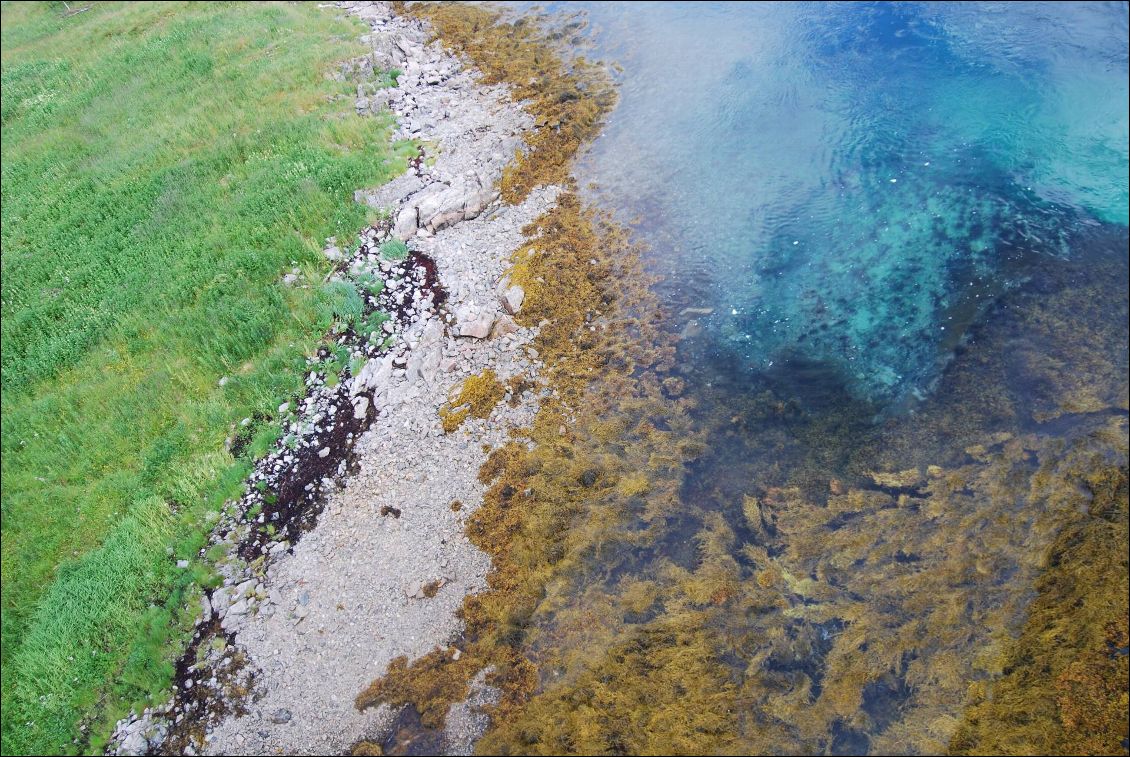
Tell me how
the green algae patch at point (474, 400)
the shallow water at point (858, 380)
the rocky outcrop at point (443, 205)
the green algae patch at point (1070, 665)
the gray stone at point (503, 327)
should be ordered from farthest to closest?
1. the rocky outcrop at point (443, 205)
2. the gray stone at point (503, 327)
3. the green algae patch at point (474, 400)
4. the shallow water at point (858, 380)
5. the green algae patch at point (1070, 665)

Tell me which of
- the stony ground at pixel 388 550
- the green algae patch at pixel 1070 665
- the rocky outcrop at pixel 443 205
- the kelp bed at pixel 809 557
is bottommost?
the green algae patch at pixel 1070 665

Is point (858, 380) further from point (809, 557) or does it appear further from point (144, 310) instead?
point (144, 310)

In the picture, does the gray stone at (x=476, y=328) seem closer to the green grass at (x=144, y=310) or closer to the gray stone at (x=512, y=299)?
the gray stone at (x=512, y=299)

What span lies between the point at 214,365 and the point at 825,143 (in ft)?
78.2

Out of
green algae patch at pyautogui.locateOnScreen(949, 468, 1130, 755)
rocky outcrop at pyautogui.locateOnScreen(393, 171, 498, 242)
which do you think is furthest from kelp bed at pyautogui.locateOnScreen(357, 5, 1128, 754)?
rocky outcrop at pyautogui.locateOnScreen(393, 171, 498, 242)

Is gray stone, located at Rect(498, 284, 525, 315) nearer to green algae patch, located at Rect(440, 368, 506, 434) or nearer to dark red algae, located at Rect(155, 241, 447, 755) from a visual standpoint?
dark red algae, located at Rect(155, 241, 447, 755)

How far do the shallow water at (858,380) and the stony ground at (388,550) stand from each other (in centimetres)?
309

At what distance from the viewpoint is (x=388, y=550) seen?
14.1 meters

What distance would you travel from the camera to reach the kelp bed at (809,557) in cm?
1144

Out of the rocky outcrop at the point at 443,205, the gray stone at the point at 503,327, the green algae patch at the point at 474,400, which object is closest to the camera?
the green algae patch at the point at 474,400

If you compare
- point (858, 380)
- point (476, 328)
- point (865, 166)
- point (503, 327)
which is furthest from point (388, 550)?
point (865, 166)

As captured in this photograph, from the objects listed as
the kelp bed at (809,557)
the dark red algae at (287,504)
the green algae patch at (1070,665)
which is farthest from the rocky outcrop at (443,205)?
the green algae patch at (1070,665)

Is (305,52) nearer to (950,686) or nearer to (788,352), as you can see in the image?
(788,352)

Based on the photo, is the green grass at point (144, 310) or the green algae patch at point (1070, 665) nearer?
the green algae patch at point (1070, 665)
